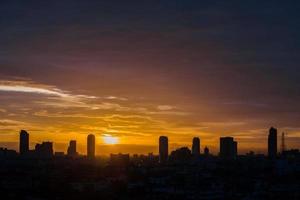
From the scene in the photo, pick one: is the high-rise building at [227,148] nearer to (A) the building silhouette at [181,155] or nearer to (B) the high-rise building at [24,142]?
(A) the building silhouette at [181,155]

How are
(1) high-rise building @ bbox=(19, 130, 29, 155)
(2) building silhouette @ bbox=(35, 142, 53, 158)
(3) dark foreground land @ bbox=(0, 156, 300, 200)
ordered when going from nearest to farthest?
(3) dark foreground land @ bbox=(0, 156, 300, 200) → (1) high-rise building @ bbox=(19, 130, 29, 155) → (2) building silhouette @ bbox=(35, 142, 53, 158)

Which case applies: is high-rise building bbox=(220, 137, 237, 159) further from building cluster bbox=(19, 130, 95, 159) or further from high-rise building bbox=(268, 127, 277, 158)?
building cluster bbox=(19, 130, 95, 159)

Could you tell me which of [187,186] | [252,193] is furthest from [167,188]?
[252,193]

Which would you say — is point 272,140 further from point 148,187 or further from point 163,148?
point 148,187

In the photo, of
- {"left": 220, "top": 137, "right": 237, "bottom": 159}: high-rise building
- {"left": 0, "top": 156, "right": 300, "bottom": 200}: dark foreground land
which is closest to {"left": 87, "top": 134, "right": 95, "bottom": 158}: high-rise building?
{"left": 220, "top": 137, "right": 237, "bottom": 159}: high-rise building

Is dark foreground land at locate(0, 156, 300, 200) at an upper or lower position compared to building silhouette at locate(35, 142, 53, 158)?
lower

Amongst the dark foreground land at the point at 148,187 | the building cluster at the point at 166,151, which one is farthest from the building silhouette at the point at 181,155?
the dark foreground land at the point at 148,187

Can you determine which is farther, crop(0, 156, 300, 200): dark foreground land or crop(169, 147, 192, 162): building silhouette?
crop(169, 147, 192, 162): building silhouette
